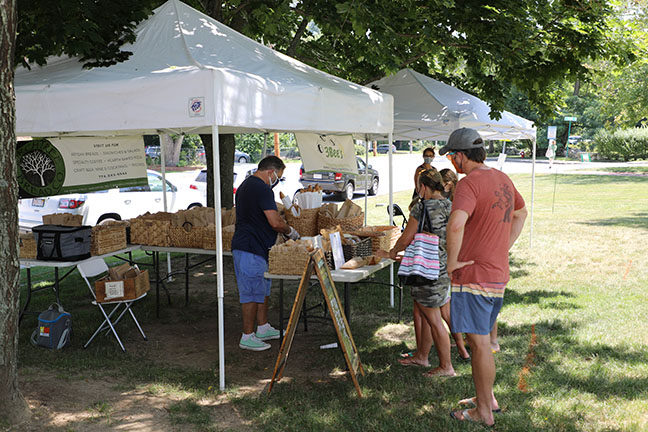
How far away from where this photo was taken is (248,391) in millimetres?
4910

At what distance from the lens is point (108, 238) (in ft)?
21.0

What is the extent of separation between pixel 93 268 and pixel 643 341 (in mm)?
6012

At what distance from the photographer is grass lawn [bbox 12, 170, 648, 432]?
4.32 m

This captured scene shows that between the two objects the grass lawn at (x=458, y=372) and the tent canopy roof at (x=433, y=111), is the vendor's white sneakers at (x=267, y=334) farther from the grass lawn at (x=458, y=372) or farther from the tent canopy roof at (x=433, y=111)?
the tent canopy roof at (x=433, y=111)

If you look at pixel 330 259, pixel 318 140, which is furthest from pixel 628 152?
pixel 330 259

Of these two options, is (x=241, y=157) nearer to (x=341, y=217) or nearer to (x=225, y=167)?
(x=225, y=167)

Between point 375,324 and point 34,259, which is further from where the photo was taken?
point 375,324

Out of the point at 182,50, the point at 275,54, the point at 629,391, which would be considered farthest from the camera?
the point at 275,54

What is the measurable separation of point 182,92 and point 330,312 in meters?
2.00

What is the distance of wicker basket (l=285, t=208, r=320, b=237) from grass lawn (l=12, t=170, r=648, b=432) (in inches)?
41.4

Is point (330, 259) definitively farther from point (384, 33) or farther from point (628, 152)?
point (628, 152)

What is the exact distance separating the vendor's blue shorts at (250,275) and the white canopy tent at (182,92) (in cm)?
74

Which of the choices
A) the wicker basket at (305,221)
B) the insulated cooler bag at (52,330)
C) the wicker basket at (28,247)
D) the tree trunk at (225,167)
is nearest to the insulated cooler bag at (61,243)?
the wicker basket at (28,247)

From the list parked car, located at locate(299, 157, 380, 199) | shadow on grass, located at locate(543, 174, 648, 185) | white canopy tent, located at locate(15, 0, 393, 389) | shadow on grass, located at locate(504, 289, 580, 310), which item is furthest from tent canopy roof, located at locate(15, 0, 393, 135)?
shadow on grass, located at locate(543, 174, 648, 185)
